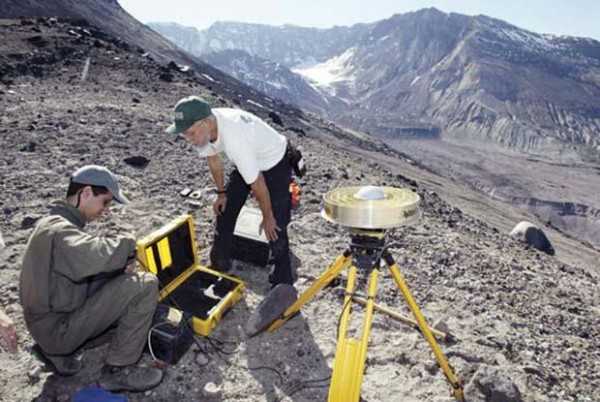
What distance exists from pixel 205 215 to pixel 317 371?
11.8 ft

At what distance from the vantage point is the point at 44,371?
369cm

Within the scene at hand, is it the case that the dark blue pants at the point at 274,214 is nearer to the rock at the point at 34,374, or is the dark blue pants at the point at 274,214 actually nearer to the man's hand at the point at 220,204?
the man's hand at the point at 220,204

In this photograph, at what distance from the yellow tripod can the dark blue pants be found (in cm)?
67

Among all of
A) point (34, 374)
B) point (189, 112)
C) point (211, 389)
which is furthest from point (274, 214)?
point (34, 374)

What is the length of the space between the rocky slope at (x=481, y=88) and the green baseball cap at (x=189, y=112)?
94418 mm

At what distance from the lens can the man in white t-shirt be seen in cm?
391

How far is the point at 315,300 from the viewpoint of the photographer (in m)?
4.92

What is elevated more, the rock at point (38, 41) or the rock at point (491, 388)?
the rock at point (38, 41)

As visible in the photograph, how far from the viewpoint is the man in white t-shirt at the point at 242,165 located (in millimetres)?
3908

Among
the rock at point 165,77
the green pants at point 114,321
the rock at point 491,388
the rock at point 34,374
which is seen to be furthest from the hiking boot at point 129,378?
the rock at point 165,77

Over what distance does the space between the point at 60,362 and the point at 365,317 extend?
2462mm

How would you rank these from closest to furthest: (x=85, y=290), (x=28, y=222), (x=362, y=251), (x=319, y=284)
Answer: (x=85, y=290) → (x=362, y=251) → (x=319, y=284) → (x=28, y=222)

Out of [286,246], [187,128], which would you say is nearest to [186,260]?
[286,246]

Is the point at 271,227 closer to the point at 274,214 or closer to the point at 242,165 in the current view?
the point at 274,214
